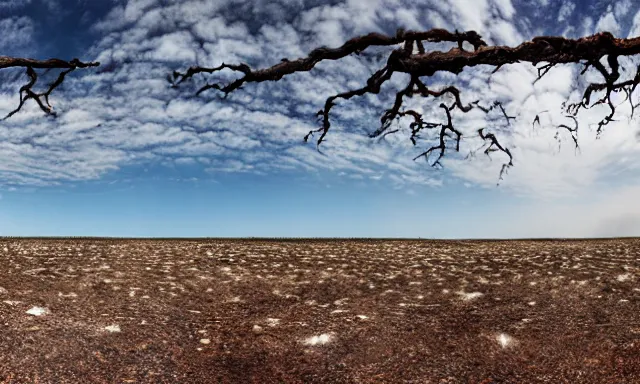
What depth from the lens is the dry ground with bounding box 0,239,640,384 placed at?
5574mm

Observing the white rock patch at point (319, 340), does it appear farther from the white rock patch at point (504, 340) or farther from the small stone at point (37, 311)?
the small stone at point (37, 311)

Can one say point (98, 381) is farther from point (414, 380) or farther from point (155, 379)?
point (414, 380)

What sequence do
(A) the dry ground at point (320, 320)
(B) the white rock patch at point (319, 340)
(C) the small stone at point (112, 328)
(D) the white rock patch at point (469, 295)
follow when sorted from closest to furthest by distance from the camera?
1. (A) the dry ground at point (320, 320)
2. (B) the white rock patch at point (319, 340)
3. (C) the small stone at point (112, 328)
4. (D) the white rock patch at point (469, 295)

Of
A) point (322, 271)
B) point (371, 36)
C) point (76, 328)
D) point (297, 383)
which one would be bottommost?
point (297, 383)

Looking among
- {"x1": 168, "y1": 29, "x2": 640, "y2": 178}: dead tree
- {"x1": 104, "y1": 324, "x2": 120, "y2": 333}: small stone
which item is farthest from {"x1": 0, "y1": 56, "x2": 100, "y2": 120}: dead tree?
{"x1": 104, "y1": 324, "x2": 120, "y2": 333}: small stone

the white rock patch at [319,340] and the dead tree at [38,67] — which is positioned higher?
the dead tree at [38,67]

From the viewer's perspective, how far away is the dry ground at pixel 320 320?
18.3ft

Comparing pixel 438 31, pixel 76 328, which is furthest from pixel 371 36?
pixel 76 328

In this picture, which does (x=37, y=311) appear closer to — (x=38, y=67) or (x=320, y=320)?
(x=320, y=320)

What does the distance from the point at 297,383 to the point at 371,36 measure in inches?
379

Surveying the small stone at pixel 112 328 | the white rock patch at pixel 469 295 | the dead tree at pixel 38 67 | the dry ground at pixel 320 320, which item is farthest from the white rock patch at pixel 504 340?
the dead tree at pixel 38 67

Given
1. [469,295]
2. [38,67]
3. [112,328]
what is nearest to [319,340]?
[112,328]

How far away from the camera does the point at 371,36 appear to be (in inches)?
492

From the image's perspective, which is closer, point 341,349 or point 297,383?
point 297,383
